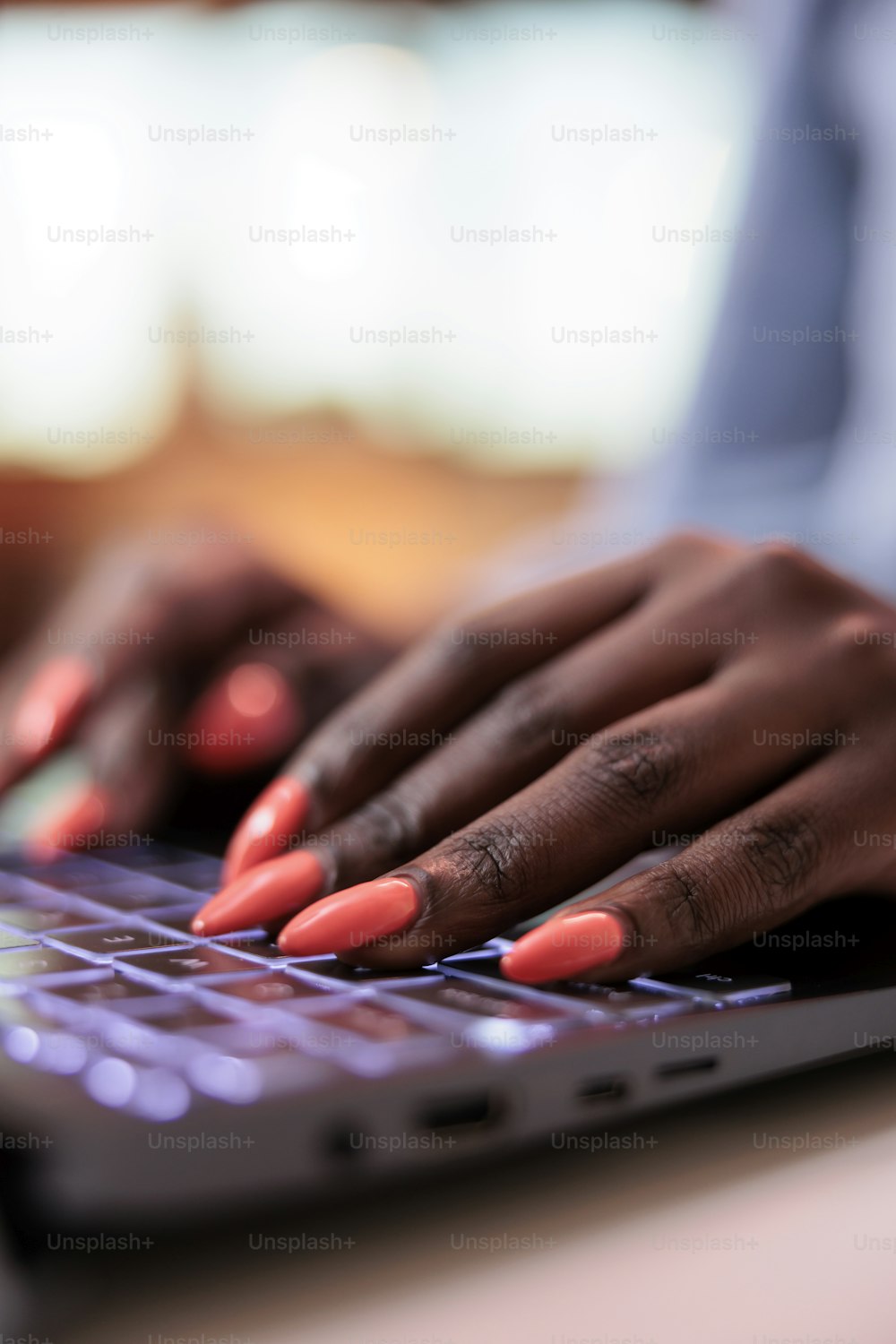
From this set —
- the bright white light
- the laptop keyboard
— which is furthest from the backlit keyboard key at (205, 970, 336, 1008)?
the bright white light

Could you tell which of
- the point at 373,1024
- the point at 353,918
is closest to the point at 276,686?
the point at 353,918

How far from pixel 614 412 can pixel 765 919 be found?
391cm

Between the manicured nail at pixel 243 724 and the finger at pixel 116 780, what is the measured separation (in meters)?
0.03

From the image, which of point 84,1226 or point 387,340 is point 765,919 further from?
point 387,340

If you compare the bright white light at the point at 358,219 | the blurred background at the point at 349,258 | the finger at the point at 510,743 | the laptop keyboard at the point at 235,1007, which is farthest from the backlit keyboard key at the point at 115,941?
the bright white light at the point at 358,219

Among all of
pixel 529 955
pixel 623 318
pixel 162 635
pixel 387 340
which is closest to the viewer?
pixel 529 955

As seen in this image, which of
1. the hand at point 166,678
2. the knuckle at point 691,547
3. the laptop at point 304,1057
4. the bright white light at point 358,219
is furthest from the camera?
the bright white light at point 358,219

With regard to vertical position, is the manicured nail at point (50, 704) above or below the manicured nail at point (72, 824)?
above

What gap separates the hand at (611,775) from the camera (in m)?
0.52

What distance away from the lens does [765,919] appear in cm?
56

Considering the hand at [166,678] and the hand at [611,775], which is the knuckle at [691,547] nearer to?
the hand at [611,775]

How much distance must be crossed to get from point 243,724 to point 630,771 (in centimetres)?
45

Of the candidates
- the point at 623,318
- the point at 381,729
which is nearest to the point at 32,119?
the point at 623,318

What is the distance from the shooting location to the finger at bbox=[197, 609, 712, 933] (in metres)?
0.65
